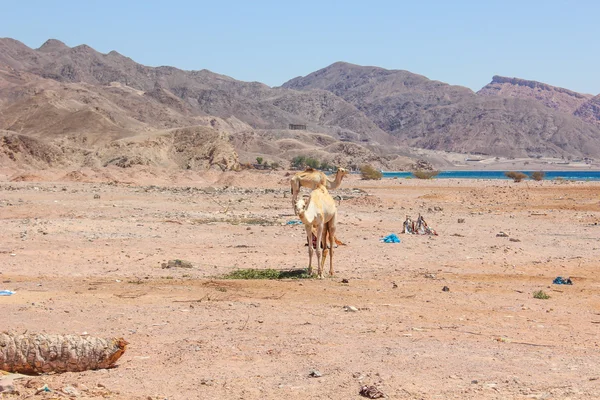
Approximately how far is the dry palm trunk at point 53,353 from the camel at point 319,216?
605 centimetres

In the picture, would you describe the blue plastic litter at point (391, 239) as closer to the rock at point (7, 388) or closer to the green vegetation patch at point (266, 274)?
the green vegetation patch at point (266, 274)

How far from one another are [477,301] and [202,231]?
11.3m

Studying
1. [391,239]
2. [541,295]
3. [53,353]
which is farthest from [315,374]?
[391,239]

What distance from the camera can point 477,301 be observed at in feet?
38.7

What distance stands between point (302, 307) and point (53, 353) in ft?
14.1

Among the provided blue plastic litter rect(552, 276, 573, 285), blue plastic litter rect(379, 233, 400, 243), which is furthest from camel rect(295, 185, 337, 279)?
blue plastic litter rect(379, 233, 400, 243)

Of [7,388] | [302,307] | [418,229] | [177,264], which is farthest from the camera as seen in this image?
[418,229]

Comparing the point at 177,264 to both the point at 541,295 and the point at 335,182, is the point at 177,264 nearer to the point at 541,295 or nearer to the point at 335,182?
the point at 335,182

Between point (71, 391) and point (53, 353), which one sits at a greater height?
point (53, 353)

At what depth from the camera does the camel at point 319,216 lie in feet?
44.3

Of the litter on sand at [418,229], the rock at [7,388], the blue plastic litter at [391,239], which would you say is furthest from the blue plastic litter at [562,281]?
the rock at [7,388]

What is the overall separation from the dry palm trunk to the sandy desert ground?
0.13 m

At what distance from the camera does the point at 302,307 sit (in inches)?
435

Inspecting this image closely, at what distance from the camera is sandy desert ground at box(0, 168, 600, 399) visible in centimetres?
738
